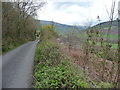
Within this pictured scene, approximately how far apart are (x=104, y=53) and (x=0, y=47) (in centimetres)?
1020

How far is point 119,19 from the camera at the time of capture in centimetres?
235

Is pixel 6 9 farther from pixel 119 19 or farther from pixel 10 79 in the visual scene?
pixel 119 19

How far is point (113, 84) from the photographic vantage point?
2.48 meters

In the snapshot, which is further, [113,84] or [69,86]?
[69,86]

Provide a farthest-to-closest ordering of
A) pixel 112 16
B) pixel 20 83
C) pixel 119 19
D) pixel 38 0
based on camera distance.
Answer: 1. pixel 38 0
2. pixel 20 83
3. pixel 112 16
4. pixel 119 19

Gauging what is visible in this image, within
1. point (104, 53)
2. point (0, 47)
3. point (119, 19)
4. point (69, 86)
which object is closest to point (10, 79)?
point (69, 86)

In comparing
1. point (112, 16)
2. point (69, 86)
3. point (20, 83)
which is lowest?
point (20, 83)

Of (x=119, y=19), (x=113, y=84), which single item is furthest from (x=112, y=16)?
(x=113, y=84)

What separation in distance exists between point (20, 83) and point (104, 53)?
9.30 ft

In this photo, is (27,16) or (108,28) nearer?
(108,28)

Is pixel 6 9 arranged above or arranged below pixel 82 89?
above

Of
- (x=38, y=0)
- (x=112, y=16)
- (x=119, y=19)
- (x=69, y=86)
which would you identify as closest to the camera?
(x=119, y=19)

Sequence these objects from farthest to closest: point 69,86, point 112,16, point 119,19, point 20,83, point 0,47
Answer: point 0,47 < point 20,83 < point 69,86 < point 112,16 < point 119,19

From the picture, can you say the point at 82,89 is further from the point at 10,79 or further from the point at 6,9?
the point at 6,9
